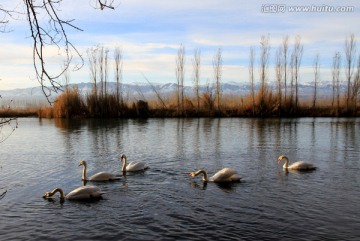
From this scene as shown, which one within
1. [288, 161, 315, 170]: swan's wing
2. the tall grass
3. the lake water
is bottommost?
the lake water

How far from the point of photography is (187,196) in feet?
38.0

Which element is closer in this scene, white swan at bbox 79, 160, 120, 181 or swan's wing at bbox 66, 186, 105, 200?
swan's wing at bbox 66, 186, 105, 200

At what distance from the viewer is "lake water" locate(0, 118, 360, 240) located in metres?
8.89

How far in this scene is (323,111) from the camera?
4491cm

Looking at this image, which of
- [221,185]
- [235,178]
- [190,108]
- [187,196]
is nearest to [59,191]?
[187,196]

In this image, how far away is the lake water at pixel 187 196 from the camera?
889 cm

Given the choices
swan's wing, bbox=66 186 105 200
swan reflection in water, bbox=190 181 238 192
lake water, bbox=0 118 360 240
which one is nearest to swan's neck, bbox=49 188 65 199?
swan's wing, bbox=66 186 105 200

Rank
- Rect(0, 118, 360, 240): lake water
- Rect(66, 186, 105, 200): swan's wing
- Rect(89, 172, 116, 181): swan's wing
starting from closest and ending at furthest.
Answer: Rect(0, 118, 360, 240): lake water → Rect(66, 186, 105, 200): swan's wing → Rect(89, 172, 116, 181): swan's wing

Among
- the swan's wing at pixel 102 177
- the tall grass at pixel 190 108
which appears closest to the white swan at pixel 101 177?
the swan's wing at pixel 102 177

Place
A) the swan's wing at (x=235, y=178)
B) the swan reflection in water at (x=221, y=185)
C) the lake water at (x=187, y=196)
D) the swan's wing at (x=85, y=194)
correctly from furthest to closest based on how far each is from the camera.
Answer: the swan's wing at (x=235, y=178) < the swan reflection in water at (x=221, y=185) < the swan's wing at (x=85, y=194) < the lake water at (x=187, y=196)

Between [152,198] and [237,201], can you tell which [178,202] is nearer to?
[152,198]

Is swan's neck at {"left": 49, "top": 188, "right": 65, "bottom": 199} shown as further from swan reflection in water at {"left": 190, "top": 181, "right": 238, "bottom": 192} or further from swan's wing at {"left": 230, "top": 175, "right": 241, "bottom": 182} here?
swan's wing at {"left": 230, "top": 175, "right": 241, "bottom": 182}

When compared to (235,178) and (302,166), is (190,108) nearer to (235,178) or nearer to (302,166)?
(302,166)

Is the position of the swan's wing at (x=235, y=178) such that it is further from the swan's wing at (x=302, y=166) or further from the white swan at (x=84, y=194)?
the white swan at (x=84, y=194)
